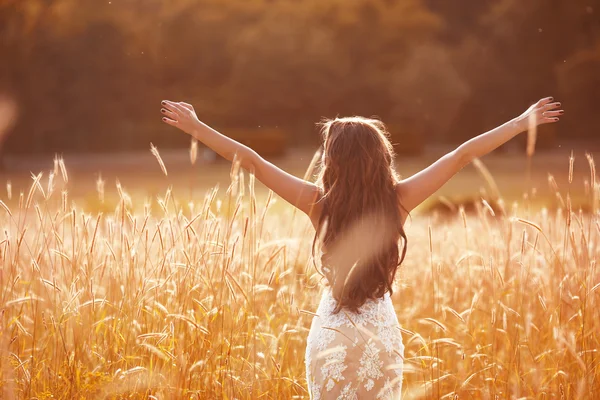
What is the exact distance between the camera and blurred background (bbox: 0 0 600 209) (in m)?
25.7

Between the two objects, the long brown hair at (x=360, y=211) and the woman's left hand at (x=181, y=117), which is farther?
the woman's left hand at (x=181, y=117)

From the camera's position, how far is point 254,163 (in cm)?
286

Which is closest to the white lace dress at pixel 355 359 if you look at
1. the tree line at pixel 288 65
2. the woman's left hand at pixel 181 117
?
the woman's left hand at pixel 181 117

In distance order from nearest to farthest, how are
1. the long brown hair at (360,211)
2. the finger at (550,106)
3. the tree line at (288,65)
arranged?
1. the long brown hair at (360,211)
2. the finger at (550,106)
3. the tree line at (288,65)

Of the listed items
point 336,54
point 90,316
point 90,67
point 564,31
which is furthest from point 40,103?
point 90,316

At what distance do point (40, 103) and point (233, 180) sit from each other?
24.7 metres

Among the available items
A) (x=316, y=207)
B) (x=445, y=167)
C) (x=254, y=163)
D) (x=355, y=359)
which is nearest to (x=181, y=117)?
(x=254, y=163)

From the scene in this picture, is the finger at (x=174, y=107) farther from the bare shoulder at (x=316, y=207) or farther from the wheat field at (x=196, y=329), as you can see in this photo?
the bare shoulder at (x=316, y=207)

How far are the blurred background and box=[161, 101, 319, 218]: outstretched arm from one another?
20.9m

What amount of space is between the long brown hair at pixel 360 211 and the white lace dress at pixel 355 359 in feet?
0.30

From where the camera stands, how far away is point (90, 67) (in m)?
26.7

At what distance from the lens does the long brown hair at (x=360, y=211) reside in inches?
104

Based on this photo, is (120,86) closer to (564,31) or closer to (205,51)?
(205,51)

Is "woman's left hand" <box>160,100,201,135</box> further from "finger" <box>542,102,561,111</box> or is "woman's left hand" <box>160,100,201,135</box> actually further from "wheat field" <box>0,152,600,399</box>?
"finger" <box>542,102,561,111</box>
